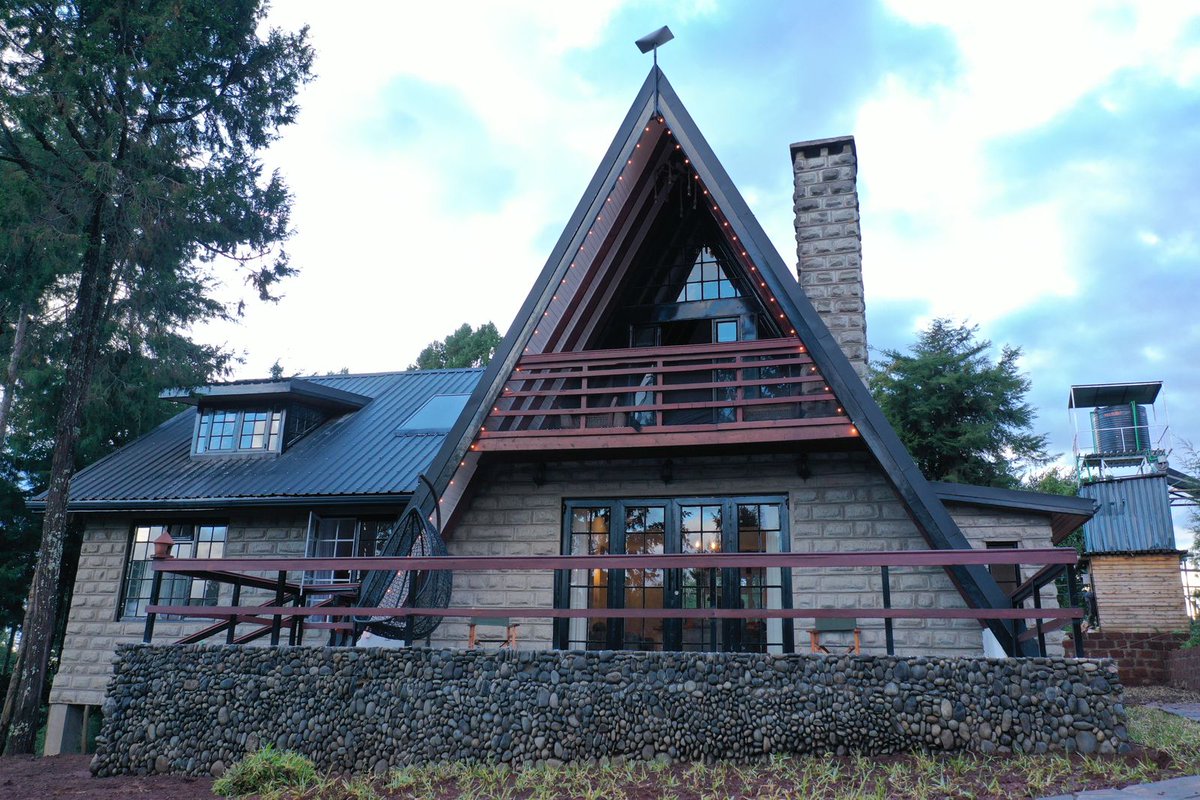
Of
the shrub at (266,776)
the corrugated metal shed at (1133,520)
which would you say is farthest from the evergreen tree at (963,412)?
the shrub at (266,776)

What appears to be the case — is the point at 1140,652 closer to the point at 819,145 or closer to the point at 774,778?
the point at 819,145

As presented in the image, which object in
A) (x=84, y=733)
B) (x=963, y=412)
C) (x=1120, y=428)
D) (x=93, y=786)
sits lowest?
(x=84, y=733)

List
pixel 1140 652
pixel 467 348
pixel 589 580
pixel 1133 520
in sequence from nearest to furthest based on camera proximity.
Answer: pixel 589 580
pixel 1140 652
pixel 1133 520
pixel 467 348

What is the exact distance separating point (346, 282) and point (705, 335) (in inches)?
2960

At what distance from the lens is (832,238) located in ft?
35.6

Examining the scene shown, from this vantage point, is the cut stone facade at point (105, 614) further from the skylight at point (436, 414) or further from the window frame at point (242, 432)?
the skylight at point (436, 414)

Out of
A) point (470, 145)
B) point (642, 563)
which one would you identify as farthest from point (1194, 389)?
point (642, 563)

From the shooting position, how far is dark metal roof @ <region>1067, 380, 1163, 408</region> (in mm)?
24633

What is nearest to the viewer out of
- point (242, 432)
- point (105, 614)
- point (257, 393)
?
point (105, 614)

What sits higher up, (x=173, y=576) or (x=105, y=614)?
(x=173, y=576)

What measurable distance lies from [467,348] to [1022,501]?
2825cm

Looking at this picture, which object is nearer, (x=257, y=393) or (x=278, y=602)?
(x=278, y=602)

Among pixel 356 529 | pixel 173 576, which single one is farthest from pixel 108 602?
pixel 356 529

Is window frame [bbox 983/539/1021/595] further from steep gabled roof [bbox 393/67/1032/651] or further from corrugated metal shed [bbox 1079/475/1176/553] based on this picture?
corrugated metal shed [bbox 1079/475/1176/553]
